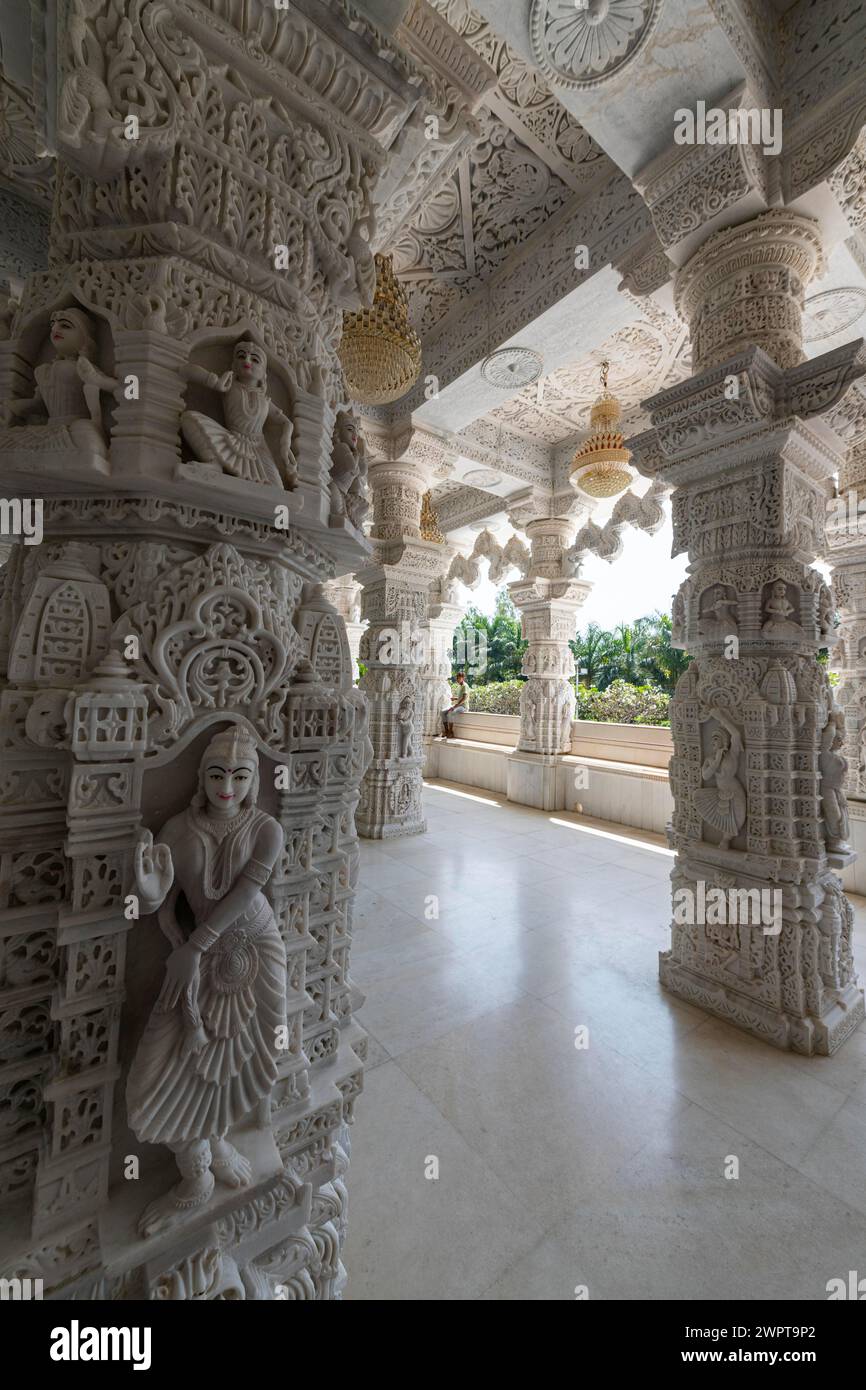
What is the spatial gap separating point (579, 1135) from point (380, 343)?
3.78 meters

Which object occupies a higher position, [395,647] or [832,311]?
[832,311]

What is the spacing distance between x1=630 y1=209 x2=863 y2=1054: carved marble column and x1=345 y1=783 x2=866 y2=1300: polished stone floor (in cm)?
34

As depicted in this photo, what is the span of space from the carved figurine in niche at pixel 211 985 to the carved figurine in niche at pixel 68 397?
748 millimetres

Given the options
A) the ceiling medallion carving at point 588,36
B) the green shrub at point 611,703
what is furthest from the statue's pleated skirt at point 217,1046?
the green shrub at point 611,703

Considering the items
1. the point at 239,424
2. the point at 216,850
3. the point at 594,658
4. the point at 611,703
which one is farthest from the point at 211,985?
the point at 594,658

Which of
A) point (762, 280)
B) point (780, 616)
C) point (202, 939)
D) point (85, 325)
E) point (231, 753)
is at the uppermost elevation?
point (762, 280)

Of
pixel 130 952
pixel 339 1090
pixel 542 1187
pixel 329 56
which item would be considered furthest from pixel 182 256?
pixel 542 1187

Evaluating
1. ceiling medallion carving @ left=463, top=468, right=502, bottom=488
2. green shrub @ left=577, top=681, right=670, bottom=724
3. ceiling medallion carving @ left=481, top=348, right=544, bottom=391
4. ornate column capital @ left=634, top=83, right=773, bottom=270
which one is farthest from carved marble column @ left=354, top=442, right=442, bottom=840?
green shrub @ left=577, top=681, right=670, bottom=724

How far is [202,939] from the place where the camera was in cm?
109

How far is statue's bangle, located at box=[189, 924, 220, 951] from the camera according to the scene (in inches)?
43.0

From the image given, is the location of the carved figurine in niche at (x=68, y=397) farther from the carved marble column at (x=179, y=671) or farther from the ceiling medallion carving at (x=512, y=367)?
the ceiling medallion carving at (x=512, y=367)

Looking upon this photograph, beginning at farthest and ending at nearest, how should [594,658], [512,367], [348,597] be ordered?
1. [594,658]
2. [348,597]
3. [512,367]

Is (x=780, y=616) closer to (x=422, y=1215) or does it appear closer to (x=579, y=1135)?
(x=579, y=1135)
